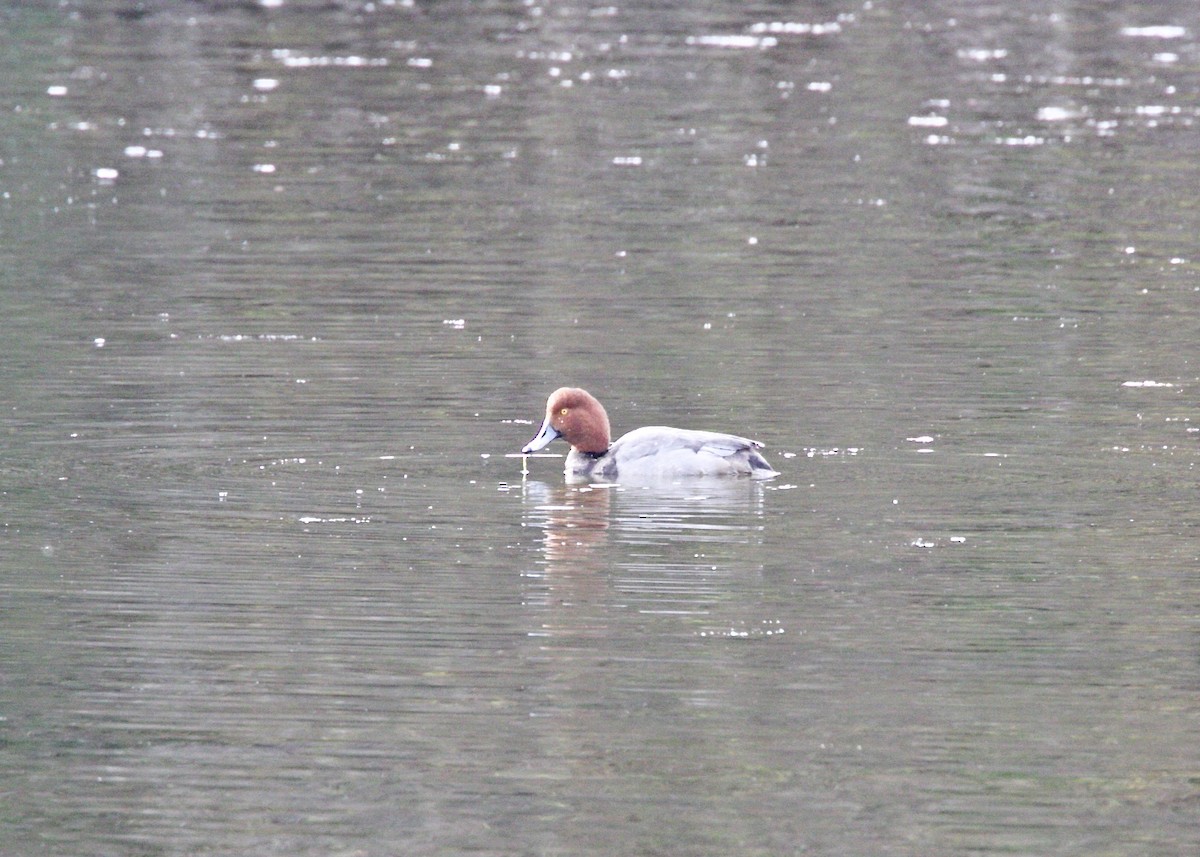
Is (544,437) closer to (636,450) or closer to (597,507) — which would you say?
(636,450)

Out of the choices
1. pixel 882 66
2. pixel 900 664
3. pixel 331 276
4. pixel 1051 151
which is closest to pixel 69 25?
pixel 882 66

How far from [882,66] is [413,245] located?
728 inches

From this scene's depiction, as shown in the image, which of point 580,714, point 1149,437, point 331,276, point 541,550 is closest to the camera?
point 580,714

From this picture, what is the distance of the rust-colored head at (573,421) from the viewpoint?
1338 cm

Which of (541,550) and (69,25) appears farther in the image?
(69,25)

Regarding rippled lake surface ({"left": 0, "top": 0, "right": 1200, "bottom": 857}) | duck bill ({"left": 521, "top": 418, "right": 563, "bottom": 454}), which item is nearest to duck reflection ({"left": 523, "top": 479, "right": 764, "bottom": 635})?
rippled lake surface ({"left": 0, "top": 0, "right": 1200, "bottom": 857})

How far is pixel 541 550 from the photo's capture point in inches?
451

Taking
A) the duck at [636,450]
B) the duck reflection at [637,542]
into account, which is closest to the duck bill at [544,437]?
the duck at [636,450]

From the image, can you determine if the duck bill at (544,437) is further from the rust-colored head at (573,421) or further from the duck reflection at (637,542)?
the duck reflection at (637,542)

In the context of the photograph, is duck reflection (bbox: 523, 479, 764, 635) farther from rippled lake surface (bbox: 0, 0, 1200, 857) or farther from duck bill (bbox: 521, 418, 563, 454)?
duck bill (bbox: 521, 418, 563, 454)

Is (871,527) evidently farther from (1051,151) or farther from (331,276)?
(1051,151)

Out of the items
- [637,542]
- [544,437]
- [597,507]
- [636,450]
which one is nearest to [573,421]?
[544,437]

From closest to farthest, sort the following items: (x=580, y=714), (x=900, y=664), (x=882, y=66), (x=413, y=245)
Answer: (x=580, y=714) → (x=900, y=664) → (x=413, y=245) → (x=882, y=66)

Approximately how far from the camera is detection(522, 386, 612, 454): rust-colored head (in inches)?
527
